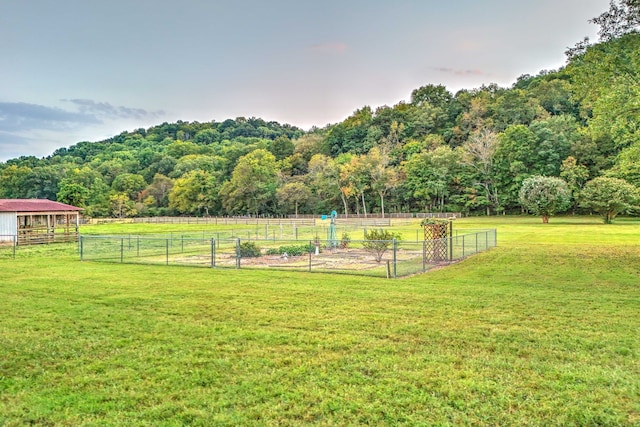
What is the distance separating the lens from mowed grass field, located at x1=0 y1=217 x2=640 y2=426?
13.7 ft

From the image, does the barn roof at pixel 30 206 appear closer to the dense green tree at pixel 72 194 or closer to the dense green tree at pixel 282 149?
the dense green tree at pixel 72 194

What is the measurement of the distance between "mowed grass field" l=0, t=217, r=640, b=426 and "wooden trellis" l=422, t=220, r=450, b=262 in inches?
225

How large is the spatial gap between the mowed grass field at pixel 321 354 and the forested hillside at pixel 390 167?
1947 inches

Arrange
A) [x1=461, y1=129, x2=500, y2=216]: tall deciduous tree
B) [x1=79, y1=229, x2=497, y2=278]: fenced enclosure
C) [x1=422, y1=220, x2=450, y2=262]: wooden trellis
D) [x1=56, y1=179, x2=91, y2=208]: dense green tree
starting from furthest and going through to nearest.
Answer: [x1=56, y1=179, x2=91, y2=208]: dense green tree → [x1=461, y1=129, x2=500, y2=216]: tall deciduous tree → [x1=422, y1=220, x2=450, y2=262]: wooden trellis → [x1=79, y1=229, x2=497, y2=278]: fenced enclosure

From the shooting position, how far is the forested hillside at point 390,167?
70.2 m

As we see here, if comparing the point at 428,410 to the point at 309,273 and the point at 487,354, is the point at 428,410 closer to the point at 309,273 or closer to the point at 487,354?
the point at 487,354

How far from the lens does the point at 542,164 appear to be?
69562 millimetres

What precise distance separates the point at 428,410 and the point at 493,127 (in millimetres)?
95761

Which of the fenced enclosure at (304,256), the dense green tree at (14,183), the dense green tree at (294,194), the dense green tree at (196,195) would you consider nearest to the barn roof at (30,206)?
the fenced enclosure at (304,256)

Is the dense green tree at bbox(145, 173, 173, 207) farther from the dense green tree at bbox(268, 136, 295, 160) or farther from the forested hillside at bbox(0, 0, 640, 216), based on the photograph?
the dense green tree at bbox(268, 136, 295, 160)

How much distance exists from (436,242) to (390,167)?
69.4m

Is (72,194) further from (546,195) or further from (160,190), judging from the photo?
(546,195)

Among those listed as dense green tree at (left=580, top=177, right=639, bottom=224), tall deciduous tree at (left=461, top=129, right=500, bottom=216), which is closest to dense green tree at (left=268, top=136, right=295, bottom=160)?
tall deciduous tree at (left=461, top=129, right=500, bottom=216)

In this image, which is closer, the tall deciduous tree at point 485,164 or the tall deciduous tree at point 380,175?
the tall deciduous tree at point 485,164
